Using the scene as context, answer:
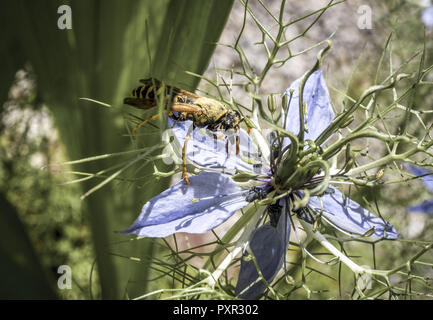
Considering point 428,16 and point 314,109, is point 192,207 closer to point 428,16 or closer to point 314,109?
point 314,109

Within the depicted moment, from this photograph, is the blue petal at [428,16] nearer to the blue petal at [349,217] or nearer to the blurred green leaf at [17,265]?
the blue petal at [349,217]

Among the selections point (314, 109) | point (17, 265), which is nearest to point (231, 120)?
point (314, 109)

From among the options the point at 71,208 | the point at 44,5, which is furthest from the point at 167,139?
the point at 71,208

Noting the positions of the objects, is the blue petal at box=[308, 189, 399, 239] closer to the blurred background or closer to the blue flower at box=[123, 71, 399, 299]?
the blue flower at box=[123, 71, 399, 299]

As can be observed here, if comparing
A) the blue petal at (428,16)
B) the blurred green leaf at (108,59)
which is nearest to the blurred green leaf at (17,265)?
the blurred green leaf at (108,59)

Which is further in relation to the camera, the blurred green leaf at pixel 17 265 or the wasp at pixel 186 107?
the blurred green leaf at pixel 17 265

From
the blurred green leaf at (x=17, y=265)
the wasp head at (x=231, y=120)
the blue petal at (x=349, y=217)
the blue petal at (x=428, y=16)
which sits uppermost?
the blue petal at (x=428, y=16)

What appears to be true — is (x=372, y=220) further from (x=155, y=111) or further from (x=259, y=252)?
(x=155, y=111)
